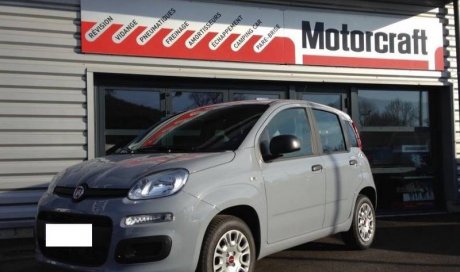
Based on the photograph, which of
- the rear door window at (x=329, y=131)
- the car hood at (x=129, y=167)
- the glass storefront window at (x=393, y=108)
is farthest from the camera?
the glass storefront window at (x=393, y=108)

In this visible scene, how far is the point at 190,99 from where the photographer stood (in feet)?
29.7

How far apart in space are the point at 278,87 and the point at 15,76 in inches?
170

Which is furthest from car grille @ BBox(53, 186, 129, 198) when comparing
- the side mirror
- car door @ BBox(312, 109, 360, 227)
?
car door @ BBox(312, 109, 360, 227)

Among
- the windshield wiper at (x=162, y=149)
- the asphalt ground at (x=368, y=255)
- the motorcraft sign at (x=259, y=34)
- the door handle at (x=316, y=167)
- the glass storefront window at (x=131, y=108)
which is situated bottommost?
the asphalt ground at (x=368, y=255)

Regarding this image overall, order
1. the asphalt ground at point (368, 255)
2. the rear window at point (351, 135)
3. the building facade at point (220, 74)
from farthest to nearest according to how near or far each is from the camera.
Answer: the building facade at point (220, 74), the rear window at point (351, 135), the asphalt ground at point (368, 255)

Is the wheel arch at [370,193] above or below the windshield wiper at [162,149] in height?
below

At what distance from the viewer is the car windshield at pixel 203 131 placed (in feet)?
16.2

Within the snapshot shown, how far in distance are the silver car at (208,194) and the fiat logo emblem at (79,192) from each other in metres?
0.01

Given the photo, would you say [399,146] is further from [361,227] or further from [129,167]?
[129,167]

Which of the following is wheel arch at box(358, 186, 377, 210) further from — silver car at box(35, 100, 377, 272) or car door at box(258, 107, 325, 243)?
car door at box(258, 107, 325, 243)

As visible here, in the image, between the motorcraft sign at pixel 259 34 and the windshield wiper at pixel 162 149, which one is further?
the motorcraft sign at pixel 259 34

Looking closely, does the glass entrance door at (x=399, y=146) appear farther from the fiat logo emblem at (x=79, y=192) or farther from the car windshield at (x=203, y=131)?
the fiat logo emblem at (x=79, y=192)

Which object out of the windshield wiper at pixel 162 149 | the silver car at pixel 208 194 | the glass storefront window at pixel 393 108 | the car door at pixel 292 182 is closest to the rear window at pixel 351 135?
the silver car at pixel 208 194

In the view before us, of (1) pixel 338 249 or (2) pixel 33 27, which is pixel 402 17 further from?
(2) pixel 33 27
